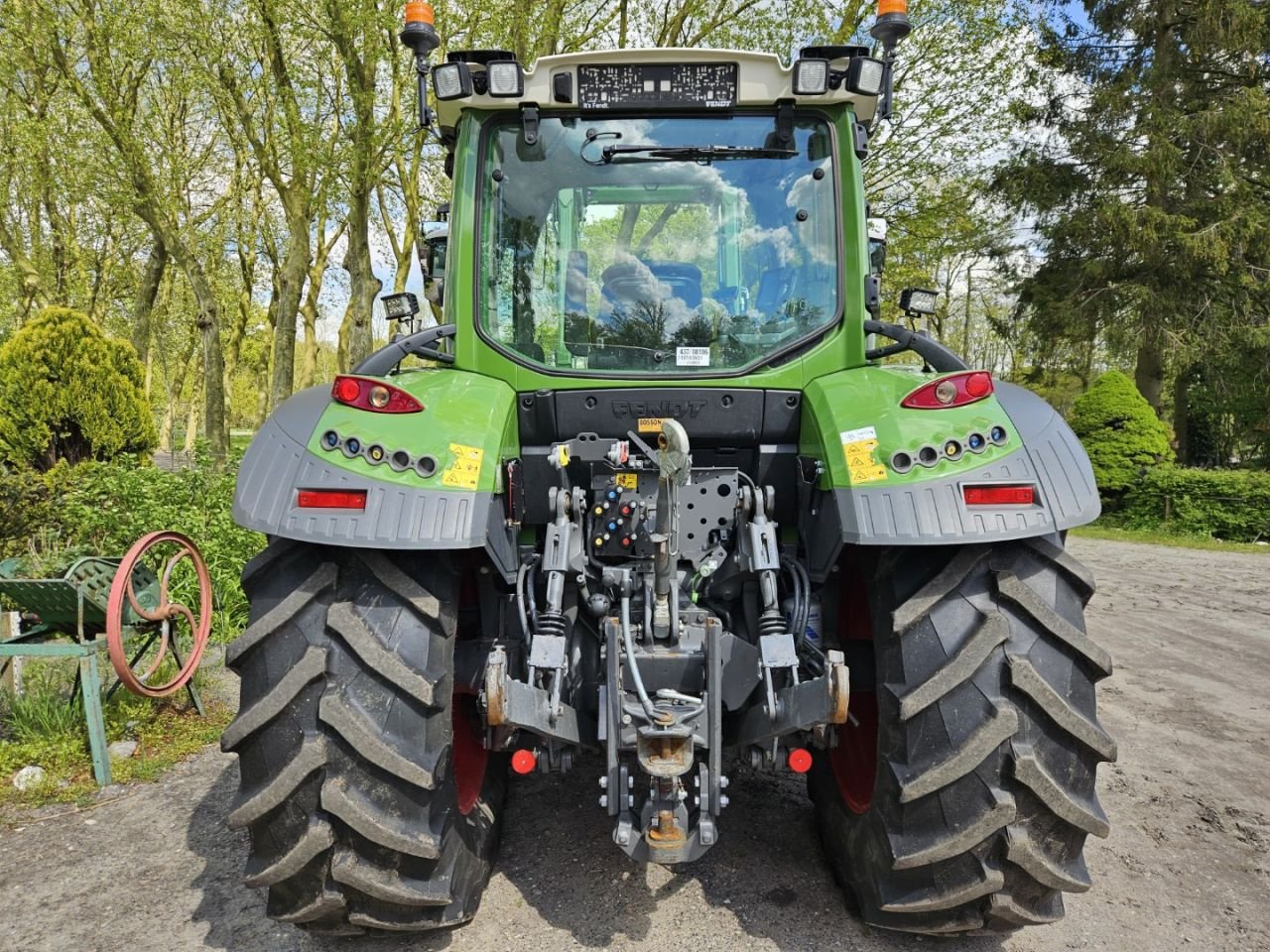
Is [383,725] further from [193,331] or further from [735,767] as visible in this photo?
[193,331]

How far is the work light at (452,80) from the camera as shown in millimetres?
2846

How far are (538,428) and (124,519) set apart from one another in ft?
15.6

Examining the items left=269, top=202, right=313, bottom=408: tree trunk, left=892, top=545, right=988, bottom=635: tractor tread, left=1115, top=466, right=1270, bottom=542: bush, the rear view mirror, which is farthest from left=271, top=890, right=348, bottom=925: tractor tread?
left=1115, top=466, right=1270, bottom=542: bush

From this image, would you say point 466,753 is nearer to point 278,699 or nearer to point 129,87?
point 278,699

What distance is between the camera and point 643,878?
287 centimetres

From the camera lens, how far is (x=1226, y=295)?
A: 16.1m

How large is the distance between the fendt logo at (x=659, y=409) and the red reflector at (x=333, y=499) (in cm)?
98

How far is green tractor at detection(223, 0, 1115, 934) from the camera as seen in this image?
2178 millimetres

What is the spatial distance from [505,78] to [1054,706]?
2.62 m

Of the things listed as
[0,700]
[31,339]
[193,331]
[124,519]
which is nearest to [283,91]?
[31,339]

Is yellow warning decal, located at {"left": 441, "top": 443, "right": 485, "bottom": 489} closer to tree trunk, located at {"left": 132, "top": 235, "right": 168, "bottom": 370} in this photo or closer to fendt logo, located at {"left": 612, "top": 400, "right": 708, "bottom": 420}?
fendt logo, located at {"left": 612, "top": 400, "right": 708, "bottom": 420}

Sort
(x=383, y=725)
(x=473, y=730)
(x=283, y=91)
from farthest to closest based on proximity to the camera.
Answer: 1. (x=283, y=91)
2. (x=473, y=730)
3. (x=383, y=725)

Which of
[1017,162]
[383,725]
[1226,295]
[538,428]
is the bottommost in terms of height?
[383,725]

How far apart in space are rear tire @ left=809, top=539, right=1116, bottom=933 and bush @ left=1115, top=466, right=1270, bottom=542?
44.4 feet
